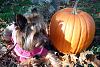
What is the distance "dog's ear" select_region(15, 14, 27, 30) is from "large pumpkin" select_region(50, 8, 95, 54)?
2.43ft

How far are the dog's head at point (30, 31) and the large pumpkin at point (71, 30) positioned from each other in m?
0.40

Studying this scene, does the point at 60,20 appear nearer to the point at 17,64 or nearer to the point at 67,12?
the point at 67,12

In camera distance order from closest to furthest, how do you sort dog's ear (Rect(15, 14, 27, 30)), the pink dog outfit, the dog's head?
A: dog's ear (Rect(15, 14, 27, 30)), the dog's head, the pink dog outfit

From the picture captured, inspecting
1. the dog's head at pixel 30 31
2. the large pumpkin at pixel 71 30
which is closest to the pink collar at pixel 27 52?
the dog's head at pixel 30 31

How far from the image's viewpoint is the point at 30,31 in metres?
3.60

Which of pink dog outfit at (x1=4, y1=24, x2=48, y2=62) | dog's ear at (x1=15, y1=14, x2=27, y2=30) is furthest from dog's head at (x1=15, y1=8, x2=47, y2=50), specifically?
pink dog outfit at (x1=4, y1=24, x2=48, y2=62)

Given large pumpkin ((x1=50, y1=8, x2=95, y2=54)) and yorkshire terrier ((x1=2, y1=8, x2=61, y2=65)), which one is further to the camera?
large pumpkin ((x1=50, y1=8, x2=95, y2=54))

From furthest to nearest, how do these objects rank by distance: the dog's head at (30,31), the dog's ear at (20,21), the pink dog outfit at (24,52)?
the pink dog outfit at (24,52)
the dog's head at (30,31)
the dog's ear at (20,21)

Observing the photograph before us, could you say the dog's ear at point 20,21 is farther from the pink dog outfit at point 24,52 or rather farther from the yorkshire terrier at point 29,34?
the pink dog outfit at point 24,52

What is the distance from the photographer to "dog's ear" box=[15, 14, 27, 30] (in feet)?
11.1

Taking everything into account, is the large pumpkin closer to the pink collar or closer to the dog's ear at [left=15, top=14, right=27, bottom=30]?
the pink collar

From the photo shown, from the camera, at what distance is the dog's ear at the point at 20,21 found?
133 inches

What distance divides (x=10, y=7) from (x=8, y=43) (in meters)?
1.34

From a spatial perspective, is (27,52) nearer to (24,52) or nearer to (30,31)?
(24,52)
